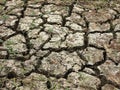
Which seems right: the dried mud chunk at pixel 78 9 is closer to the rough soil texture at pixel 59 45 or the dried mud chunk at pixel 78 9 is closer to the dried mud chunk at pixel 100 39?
the rough soil texture at pixel 59 45

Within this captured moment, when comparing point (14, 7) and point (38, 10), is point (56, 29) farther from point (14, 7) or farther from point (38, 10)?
point (14, 7)

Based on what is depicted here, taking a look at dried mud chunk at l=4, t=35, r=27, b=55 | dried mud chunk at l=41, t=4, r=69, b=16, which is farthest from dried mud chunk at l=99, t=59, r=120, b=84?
dried mud chunk at l=41, t=4, r=69, b=16

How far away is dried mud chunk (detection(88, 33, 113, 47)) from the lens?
3012mm

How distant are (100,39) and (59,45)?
40cm

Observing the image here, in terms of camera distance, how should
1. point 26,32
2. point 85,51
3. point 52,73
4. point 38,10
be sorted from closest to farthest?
point 52,73 → point 85,51 → point 26,32 → point 38,10

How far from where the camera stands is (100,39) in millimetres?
3055

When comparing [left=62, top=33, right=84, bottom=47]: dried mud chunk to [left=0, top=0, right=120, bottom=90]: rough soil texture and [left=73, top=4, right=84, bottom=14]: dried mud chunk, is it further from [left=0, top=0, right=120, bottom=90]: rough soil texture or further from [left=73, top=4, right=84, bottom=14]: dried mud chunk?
[left=73, top=4, right=84, bottom=14]: dried mud chunk

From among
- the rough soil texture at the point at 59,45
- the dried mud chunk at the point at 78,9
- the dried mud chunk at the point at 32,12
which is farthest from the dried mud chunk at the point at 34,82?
the dried mud chunk at the point at 78,9

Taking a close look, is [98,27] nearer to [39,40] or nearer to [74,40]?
[74,40]

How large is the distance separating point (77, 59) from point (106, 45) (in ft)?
1.13

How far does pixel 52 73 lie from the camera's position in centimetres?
271

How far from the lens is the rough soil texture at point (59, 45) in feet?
8.68

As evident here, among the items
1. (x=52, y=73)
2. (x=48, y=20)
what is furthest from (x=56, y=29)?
(x=52, y=73)

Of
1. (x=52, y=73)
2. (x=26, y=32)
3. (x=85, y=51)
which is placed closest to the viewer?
(x=52, y=73)
